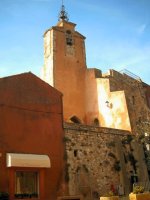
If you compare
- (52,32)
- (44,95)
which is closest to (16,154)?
(44,95)

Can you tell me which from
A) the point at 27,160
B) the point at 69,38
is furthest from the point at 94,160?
the point at 69,38

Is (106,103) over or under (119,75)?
under

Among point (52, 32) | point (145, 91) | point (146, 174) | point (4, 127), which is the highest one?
point (52, 32)

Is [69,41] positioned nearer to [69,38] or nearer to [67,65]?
[69,38]

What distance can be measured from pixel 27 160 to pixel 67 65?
568 inches

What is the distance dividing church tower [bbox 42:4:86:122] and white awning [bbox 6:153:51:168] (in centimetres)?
954

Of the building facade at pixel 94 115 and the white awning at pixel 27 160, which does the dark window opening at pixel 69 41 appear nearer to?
the building facade at pixel 94 115

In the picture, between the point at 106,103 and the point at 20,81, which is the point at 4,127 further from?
the point at 106,103

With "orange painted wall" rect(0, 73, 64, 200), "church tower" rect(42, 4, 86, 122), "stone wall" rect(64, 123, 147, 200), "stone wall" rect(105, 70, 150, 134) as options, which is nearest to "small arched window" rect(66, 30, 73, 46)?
"church tower" rect(42, 4, 86, 122)

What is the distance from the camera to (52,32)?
30562mm

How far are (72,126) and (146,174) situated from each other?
7527 millimetres

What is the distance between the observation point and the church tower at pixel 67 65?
28781 mm

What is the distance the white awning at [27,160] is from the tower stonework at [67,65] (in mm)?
Result: 9751

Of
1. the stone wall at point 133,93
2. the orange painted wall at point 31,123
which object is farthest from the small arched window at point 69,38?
the orange painted wall at point 31,123
